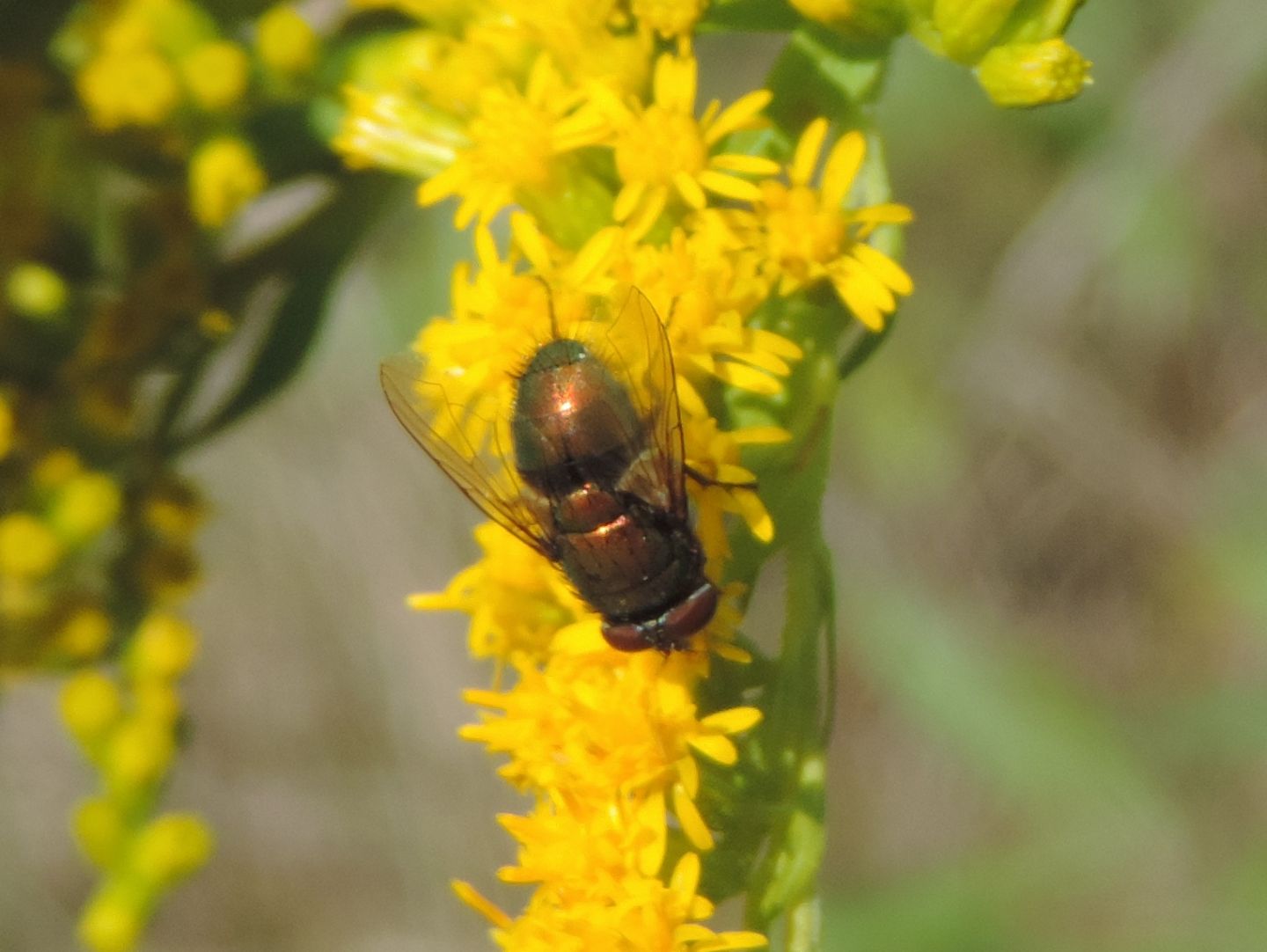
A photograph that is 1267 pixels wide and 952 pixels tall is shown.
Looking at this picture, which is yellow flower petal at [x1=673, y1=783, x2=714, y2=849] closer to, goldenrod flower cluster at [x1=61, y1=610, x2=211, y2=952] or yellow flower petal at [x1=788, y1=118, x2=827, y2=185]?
yellow flower petal at [x1=788, y1=118, x2=827, y2=185]

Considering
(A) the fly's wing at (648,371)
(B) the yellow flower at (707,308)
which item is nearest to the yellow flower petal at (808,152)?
(B) the yellow flower at (707,308)

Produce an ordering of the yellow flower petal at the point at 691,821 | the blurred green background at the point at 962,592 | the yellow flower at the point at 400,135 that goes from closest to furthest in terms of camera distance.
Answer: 1. the yellow flower petal at the point at 691,821
2. the yellow flower at the point at 400,135
3. the blurred green background at the point at 962,592

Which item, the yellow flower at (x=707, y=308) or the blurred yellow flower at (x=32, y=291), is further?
the blurred yellow flower at (x=32, y=291)

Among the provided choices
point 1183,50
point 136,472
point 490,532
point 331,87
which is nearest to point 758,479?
point 490,532

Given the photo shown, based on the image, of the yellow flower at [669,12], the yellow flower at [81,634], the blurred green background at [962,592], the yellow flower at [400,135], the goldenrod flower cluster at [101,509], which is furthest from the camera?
the blurred green background at [962,592]

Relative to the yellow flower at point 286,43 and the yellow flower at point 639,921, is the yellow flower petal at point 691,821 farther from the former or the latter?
the yellow flower at point 286,43

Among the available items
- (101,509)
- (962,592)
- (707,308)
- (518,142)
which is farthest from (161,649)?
(962,592)

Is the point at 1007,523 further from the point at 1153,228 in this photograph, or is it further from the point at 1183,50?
the point at 1183,50
